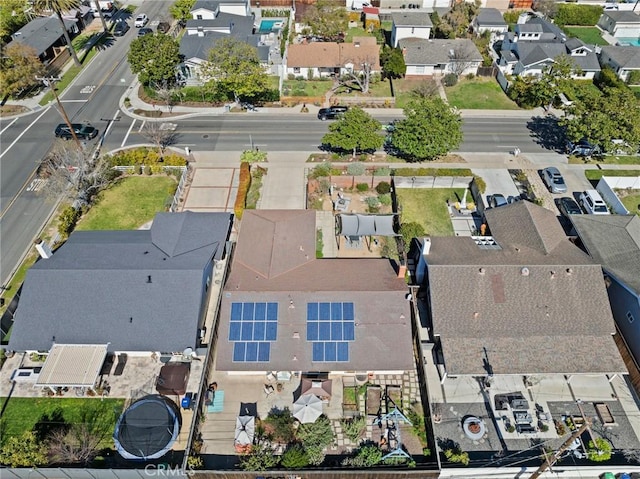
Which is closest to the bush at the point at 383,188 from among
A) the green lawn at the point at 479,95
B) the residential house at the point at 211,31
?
the green lawn at the point at 479,95

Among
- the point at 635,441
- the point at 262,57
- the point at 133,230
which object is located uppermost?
the point at 262,57

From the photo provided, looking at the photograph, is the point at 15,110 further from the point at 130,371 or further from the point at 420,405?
the point at 420,405

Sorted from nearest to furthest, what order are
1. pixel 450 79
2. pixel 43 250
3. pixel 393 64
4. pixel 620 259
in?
pixel 43 250 → pixel 620 259 → pixel 393 64 → pixel 450 79

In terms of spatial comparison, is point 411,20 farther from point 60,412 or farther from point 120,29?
point 60,412

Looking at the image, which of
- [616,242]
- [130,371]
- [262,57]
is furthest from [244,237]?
[262,57]

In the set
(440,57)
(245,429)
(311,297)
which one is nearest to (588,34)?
(440,57)

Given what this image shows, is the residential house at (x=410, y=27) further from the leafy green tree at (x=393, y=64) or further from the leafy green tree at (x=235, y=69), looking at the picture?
the leafy green tree at (x=235, y=69)
